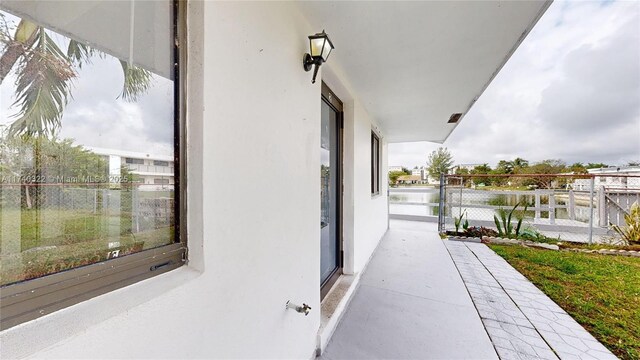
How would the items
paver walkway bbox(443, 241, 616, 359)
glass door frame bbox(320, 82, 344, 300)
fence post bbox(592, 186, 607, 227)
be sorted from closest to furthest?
paver walkway bbox(443, 241, 616, 359) < glass door frame bbox(320, 82, 344, 300) < fence post bbox(592, 186, 607, 227)

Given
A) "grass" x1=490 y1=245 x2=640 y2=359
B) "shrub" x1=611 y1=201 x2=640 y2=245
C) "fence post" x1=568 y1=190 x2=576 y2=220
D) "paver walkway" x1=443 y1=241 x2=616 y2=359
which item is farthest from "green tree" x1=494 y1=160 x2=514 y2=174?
"paver walkway" x1=443 y1=241 x2=616 y2=359

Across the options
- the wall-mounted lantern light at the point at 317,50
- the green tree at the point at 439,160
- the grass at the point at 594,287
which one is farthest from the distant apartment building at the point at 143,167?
the green tree at the point at 439,160

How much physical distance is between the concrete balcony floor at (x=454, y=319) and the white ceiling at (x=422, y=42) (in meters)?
2.61

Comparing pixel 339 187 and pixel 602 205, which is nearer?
pixel 339 187

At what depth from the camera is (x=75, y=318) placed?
1.95ft

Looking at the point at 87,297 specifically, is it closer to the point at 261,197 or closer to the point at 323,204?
the point at 261,197

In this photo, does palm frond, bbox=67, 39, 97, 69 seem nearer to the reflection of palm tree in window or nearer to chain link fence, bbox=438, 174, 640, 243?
the reflection of palm tree in window

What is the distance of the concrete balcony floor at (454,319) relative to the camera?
2016mm

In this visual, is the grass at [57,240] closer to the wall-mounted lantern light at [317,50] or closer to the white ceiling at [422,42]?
the wall-mounted lantern light at [317,50]

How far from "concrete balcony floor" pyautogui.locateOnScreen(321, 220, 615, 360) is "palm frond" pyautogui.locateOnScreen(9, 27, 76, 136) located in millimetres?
2194

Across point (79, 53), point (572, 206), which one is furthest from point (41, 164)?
point (572, 206)

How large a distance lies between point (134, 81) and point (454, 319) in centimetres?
308

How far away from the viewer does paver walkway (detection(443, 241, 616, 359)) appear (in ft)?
6.61

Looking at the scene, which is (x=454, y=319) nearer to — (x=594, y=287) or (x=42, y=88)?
(x=594, y=287)
